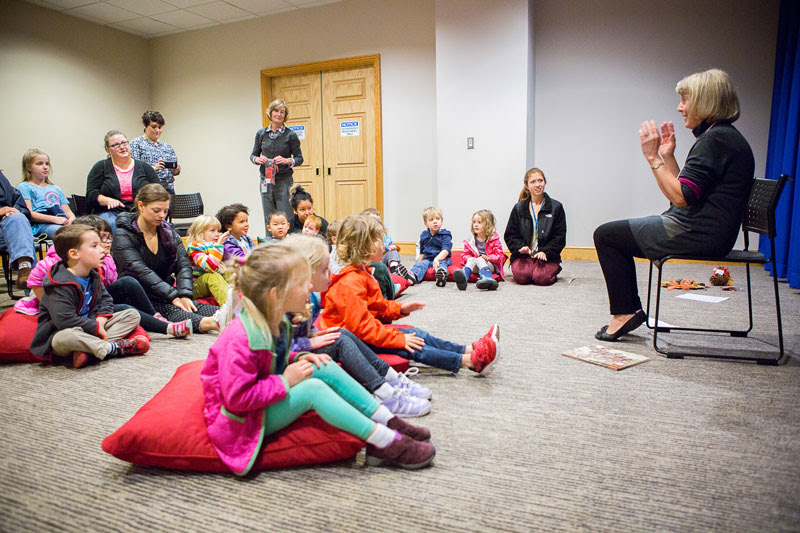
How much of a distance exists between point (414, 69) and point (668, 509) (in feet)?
19.2

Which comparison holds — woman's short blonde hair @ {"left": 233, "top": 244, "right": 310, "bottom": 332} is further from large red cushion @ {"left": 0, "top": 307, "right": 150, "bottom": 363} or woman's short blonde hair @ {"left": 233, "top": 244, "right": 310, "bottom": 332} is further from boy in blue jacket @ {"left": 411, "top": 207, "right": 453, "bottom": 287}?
boy in blue jacket @ {"left": 411, "top": 207, "right": 453, "bottom": 287}

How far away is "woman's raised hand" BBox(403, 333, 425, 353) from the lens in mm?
2160

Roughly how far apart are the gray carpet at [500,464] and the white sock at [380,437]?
99 mm

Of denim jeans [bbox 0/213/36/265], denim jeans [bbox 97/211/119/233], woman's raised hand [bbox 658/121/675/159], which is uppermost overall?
Result: woman's raised hand [bbox 658/121/675/159]

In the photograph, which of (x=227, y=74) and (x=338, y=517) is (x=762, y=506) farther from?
(x=227, y=74)

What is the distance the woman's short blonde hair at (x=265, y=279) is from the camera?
1.44m

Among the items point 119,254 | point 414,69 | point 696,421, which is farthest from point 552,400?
point 414,69

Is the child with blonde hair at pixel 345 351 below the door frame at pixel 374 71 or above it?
below

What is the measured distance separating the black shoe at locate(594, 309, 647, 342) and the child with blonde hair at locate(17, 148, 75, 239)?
14.1ft

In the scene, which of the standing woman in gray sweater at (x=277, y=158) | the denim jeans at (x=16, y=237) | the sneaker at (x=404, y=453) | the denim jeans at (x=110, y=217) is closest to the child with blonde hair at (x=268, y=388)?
the sneaker at (x=404, y=453)

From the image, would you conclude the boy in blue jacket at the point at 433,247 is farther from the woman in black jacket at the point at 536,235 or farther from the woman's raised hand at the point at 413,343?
the woman's raised hand at the point at 413,343

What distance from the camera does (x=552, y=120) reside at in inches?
233

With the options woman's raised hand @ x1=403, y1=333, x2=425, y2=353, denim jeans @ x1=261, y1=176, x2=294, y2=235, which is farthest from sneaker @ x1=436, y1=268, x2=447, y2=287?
woman's raised hand @ x1=403, y1=333, x2=425, y2=353

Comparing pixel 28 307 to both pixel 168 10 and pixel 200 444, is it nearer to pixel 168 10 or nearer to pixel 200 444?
pixel 200 444
